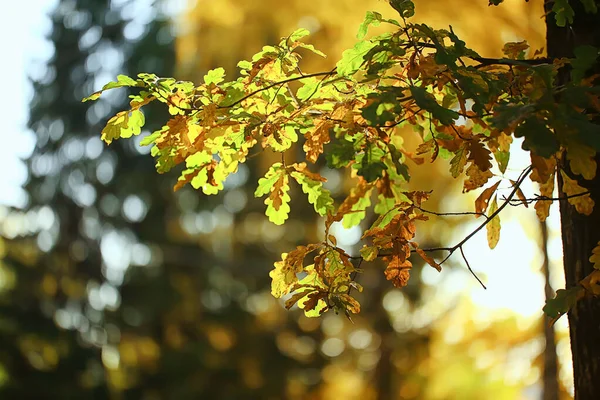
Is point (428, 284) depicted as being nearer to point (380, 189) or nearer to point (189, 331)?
point (189, 331)

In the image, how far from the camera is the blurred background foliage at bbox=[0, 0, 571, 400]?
8.91m

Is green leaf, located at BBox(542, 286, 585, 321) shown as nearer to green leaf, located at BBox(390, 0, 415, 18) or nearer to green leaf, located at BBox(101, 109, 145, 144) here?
green leaf, located at BBox(390, 0, 415, 18)

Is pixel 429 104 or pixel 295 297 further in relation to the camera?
pixel 295 297

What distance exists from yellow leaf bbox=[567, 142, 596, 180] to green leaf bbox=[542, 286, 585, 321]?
453 millimetres

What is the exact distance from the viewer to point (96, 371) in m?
11.0

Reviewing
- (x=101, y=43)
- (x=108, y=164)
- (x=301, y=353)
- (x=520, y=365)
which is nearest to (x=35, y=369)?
(x=108, y=164)

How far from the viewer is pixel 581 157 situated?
1.30 meters

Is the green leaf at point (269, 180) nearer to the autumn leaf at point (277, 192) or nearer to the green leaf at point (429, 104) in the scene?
the autumn leaf at point (277, 192)

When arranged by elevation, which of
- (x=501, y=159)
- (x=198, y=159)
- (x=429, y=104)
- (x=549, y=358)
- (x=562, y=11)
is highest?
(x=549, y=358)

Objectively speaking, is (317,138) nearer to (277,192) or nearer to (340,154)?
(277,192)

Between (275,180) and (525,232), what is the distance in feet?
12.0

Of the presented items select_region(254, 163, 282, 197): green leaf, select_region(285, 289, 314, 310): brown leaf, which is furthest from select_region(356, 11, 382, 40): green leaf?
select_region(285, 289, 314, 310): brown leaf

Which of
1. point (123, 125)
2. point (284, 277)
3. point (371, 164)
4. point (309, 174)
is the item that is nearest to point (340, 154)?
point (371, 164)

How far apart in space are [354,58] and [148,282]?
33.4ft
